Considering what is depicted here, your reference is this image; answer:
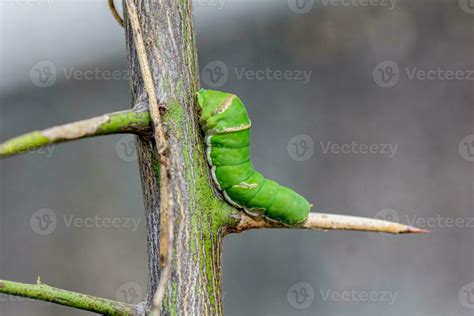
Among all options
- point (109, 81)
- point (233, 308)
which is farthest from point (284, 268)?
point (109, 81)

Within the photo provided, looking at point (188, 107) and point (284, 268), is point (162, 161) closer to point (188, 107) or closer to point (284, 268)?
point (188, 107)

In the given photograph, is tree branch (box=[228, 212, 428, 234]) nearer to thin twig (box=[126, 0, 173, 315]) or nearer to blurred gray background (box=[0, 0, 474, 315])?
thin twig (box=[126, 0, 173, 315])

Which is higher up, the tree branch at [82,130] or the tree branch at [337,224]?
the tree branch at [82,130]

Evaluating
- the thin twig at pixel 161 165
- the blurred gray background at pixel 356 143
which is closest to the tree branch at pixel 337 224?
the thin twig at pixel 161 165

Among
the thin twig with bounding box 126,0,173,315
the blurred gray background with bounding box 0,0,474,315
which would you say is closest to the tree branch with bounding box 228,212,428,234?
the thin twig with bounding box 126,0,173,315

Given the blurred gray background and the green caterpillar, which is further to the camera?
the blurred gray background

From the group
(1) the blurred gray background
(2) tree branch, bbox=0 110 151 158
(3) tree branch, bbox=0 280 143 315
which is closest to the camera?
(2) tree branch, bbox=0 110 151 158

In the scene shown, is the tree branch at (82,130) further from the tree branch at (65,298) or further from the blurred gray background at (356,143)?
the blurred gray background at (356,143)
